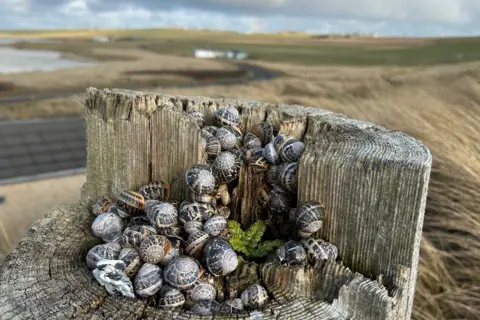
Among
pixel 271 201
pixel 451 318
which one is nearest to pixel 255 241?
pixel 271 201

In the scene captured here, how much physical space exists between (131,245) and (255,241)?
0.71 m

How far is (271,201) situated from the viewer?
293 centimetres

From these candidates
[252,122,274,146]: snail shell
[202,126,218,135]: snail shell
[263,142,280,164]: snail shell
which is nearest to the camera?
[263,142,280,164]: snail shell

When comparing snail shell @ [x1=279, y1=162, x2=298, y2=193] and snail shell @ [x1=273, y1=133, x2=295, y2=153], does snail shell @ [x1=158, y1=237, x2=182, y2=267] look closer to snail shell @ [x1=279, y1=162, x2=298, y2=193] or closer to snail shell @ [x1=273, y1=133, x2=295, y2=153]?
snail shell @ [x1=279, y1=162, x2=298, y2=193]

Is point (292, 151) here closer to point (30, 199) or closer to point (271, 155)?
point (271, 155)

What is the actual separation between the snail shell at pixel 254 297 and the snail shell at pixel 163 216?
0.61 m

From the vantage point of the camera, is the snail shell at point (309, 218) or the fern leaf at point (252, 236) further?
the fern leaf at point (252, 236)

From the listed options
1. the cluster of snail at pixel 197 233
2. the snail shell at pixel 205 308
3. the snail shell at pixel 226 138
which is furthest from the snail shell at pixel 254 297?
the snail shell at pixel 226 138

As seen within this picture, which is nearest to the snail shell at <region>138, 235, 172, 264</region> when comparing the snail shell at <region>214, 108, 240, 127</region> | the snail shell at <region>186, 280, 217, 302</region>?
the snail shell at <region>186, 280, 217, 302</region>

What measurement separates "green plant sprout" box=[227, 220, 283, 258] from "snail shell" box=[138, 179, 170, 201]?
1.75ft

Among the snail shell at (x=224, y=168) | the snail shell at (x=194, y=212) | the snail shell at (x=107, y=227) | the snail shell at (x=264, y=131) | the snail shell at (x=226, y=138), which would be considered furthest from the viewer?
the snail shell at (x=264, y=131)

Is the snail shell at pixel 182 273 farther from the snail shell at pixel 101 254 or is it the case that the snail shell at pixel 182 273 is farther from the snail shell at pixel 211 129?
the snail shell at pixel 211 129

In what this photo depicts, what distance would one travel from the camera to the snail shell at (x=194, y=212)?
266cm

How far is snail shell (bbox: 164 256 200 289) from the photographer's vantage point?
2.28 m
